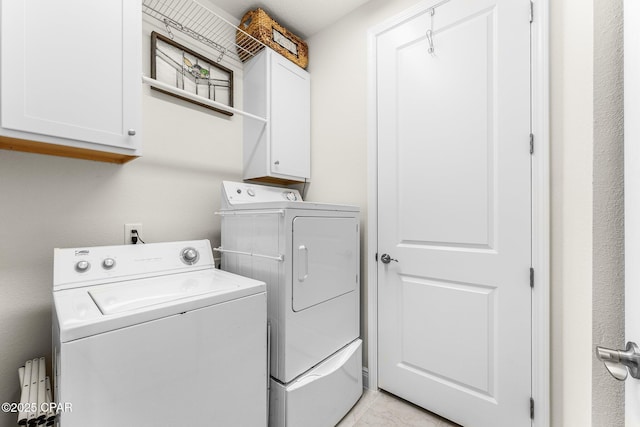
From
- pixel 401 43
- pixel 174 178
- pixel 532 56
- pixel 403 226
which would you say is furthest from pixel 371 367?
pixel 401 43

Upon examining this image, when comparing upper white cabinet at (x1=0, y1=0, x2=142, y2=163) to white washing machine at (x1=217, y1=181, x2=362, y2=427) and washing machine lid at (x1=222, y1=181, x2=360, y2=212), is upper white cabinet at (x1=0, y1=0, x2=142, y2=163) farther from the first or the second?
white washing machine at (x1=217, y1=181, x2=362, y2=427)

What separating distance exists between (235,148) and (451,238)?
1.62m

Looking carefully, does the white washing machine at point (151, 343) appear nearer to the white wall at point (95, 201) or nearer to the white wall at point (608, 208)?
the white wall at point (95, 201)

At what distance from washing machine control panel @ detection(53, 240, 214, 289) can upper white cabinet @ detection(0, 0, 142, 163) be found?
0.48 metres

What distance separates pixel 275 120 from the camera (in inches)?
79.4

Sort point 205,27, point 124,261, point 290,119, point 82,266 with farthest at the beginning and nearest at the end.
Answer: point 290,119, point 205,27, point 124,261, point 82,266

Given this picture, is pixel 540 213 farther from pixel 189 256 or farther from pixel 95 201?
pixel 95 201

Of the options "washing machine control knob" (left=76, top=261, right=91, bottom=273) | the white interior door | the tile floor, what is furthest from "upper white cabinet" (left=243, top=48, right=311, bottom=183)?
the tile floor

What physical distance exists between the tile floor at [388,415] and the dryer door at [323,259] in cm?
73

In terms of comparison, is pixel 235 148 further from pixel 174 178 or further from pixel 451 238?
pixel 451 238

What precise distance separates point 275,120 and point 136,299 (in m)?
1.46

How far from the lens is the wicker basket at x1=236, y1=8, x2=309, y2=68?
1.92 m

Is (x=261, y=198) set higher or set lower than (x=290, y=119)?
lower

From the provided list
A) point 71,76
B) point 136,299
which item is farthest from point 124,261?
point 71,76
